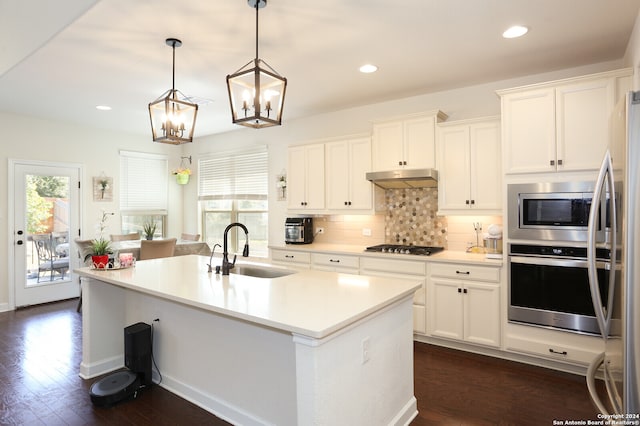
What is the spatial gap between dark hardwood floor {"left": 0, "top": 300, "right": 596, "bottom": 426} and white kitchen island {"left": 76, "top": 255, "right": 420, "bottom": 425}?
0.62 ft

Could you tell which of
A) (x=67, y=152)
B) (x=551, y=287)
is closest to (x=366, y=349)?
(x=551, y=287)

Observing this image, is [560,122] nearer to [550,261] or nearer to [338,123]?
[550,261]

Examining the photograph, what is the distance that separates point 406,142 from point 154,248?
11.4 feet

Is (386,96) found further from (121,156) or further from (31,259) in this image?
(31,259)

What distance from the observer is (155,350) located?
3.01 metres

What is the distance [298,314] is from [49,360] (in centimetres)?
305

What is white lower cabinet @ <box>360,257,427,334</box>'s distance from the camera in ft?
12.3

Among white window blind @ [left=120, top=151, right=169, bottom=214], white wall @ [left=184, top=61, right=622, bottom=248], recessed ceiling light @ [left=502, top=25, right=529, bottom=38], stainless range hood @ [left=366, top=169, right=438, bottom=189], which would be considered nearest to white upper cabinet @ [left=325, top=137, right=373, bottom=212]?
stainless range hood @ [left=366, top=169, right=438, bottom=189]

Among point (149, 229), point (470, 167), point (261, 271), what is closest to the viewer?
point (261, 271)

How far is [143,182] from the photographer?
663 cm

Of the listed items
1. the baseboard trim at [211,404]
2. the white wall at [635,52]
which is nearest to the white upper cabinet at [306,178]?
the baseboard trim at [211,404]

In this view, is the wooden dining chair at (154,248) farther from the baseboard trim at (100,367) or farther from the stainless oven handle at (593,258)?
the stainless oven handle at (593,258)

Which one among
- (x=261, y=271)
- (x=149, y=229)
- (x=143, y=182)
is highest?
(x=143, y=182)

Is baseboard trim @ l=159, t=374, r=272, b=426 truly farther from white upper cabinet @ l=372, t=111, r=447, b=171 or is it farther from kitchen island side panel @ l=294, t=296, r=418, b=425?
white upper cabinet @ l=372, t=111, r=447, b=171
